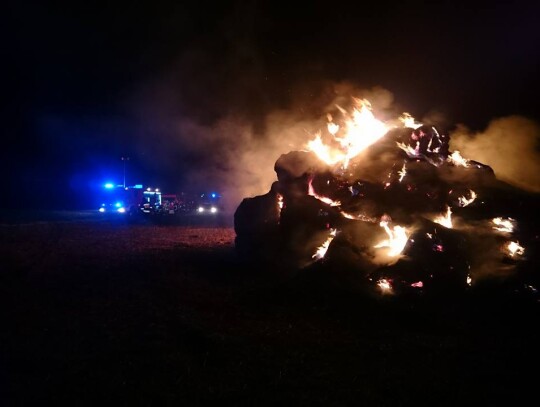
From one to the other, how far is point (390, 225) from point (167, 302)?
6437 millimetres

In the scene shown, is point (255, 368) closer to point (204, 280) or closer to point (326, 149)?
point (204, 280)

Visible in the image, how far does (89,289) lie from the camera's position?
11.5m

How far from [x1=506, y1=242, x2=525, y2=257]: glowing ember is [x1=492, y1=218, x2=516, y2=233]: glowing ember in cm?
46

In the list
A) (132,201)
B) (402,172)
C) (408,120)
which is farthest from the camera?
(132,201)

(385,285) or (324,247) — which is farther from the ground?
(324,247)

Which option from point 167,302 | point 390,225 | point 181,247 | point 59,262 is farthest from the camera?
point 181,247

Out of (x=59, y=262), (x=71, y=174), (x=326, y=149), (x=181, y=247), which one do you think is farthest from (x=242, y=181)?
(x=71, y=174)

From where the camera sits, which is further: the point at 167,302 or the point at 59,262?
the point at 59,262

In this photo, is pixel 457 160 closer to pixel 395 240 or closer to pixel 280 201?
pixel 395 240

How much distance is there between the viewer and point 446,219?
13.1 meters

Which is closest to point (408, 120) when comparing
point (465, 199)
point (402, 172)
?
point (402, 172)

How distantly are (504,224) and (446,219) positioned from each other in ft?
5.03

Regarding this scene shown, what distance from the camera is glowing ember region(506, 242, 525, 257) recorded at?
1174 cm

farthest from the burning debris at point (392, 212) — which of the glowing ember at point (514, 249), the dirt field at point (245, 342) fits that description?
the dirt field at point (245, 342)
